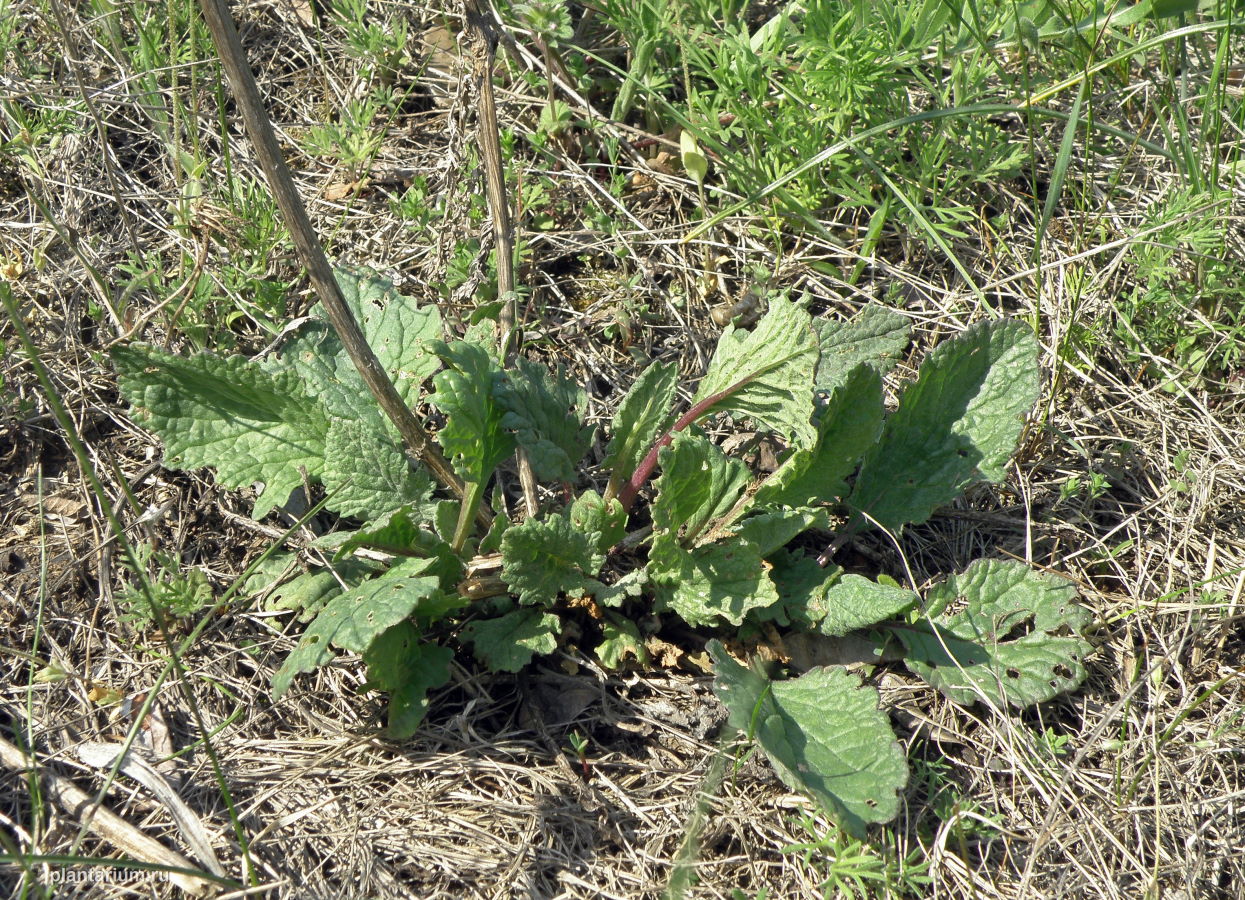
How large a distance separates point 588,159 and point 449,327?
0.80 metres

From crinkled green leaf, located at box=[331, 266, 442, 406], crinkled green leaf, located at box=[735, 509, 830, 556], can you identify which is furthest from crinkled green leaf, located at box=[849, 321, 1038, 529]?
crinkled green leaf, located at box=[331, 266, 442, 406]

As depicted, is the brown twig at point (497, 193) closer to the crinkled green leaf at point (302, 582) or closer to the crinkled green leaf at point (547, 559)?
the crinkled green leaf at point (547, 559)

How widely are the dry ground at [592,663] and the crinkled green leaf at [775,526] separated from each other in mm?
370

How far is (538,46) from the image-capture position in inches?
121

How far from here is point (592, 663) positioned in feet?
7.51

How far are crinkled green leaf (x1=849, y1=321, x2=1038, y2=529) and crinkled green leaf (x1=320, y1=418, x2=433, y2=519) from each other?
3.59 feet

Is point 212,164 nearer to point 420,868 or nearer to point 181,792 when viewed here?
point 181,792

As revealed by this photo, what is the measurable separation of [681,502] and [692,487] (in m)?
0.05

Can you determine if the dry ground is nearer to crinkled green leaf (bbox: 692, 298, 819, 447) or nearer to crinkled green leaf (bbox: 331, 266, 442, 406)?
crinkled green leaf (bbox: 331, 266, 442, 406)

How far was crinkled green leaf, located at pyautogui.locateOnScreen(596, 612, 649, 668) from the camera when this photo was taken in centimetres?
222

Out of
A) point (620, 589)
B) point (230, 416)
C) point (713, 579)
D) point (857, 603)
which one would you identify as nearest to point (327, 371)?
point (230, 416)

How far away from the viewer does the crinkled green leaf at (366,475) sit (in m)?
2.19

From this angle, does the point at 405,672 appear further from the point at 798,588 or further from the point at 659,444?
the point at 798,588

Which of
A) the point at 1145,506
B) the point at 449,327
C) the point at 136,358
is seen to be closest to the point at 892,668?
the point at 1145,506
